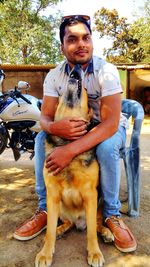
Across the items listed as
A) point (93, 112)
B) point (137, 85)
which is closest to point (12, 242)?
point (93, 112)

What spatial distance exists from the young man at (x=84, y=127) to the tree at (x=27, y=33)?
15995 millimetres

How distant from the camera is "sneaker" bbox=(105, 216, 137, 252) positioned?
2.48m

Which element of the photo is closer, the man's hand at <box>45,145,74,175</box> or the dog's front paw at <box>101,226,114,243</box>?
the man's hand at <box>45,145,74,175</box>

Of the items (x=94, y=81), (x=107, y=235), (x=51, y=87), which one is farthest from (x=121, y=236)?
(x=51, y=87)

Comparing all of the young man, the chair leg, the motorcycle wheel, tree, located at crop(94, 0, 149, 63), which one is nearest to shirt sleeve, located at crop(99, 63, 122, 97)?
the young man

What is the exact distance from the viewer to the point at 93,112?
9.17 feet

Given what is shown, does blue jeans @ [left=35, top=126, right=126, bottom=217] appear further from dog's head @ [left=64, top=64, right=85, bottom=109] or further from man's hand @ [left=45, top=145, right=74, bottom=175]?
dog's head @ [left=64, top=64, right=85, bottom=109]

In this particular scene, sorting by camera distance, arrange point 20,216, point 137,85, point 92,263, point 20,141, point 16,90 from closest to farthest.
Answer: point 92,263
point 20,216
point 16,90
point 20,141
point 137,85

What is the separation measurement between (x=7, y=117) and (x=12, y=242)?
193cm

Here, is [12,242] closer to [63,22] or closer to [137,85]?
[63,22]

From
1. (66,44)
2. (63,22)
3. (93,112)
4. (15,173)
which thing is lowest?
(15,173)

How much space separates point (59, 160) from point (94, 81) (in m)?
0.76

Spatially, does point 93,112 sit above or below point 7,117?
above

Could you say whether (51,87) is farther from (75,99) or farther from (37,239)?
(37,239)
